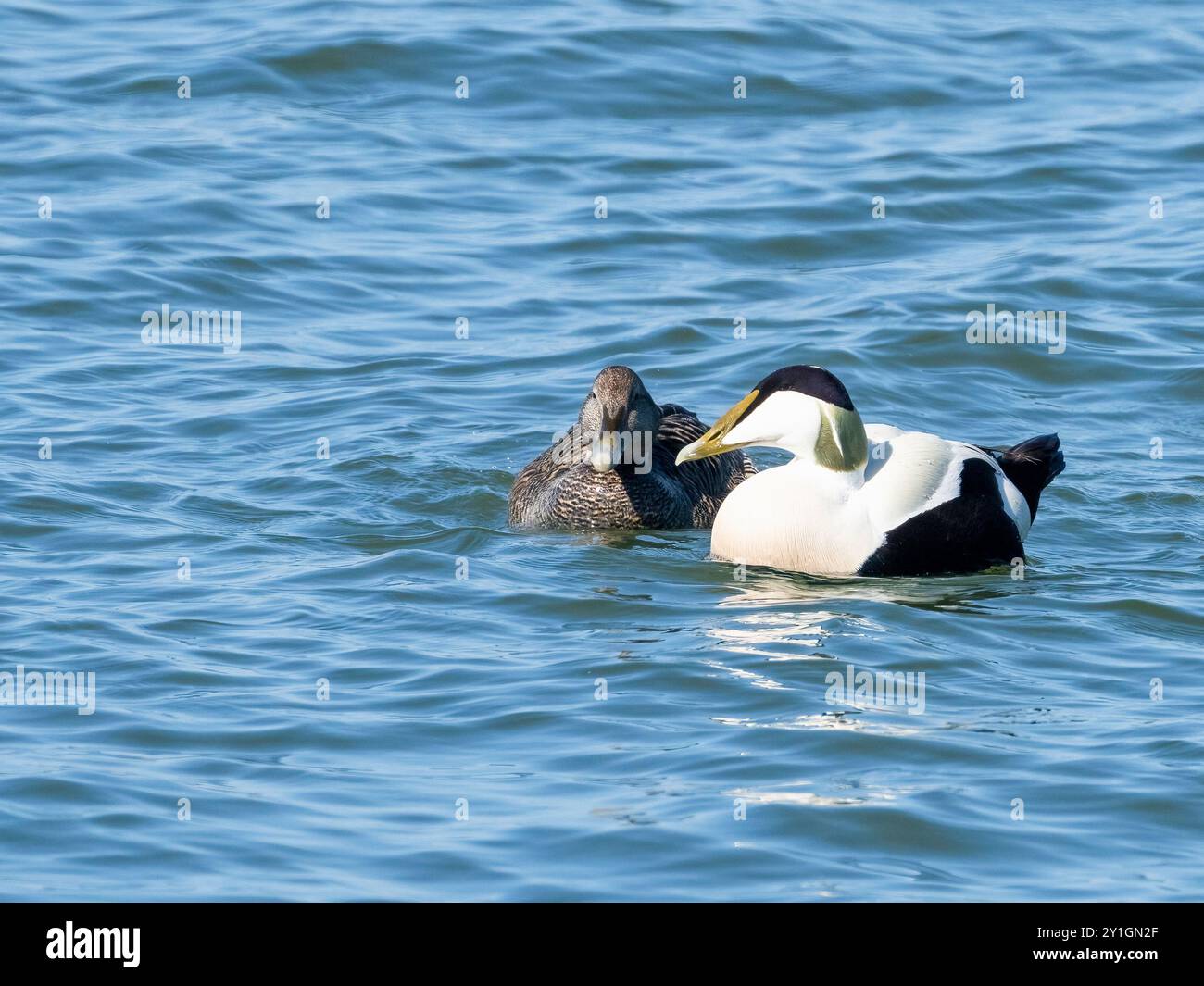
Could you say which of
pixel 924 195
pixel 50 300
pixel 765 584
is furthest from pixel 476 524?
pixel 924 195

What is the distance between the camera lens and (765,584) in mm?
9031

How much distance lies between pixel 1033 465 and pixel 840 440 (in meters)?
1.44

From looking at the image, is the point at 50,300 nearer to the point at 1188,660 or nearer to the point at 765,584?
the point at 765,584

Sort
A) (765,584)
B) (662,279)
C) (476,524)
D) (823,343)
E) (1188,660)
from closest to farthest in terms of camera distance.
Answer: (1188,660), (765,584), (476,524), (823,343), (662,279)

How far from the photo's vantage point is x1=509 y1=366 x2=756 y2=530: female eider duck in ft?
33.5

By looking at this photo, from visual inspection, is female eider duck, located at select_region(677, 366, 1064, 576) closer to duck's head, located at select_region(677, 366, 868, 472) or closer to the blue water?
duck's head, located at select_region(677, 366, 868, 472)

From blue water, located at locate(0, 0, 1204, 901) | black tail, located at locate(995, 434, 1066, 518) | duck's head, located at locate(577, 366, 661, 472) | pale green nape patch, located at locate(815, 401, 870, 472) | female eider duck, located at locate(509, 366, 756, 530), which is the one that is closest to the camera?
blue water, located at locate(0, 0, 1204, 901)

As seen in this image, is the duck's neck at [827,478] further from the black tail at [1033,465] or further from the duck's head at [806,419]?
the black tail at [1033,465]

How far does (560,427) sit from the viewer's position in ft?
40.1

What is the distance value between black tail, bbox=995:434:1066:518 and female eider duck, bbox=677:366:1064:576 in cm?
51

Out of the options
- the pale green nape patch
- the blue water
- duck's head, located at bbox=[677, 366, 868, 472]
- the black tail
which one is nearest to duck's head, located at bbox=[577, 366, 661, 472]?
the blue water

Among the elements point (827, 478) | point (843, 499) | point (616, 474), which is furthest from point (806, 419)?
point (616, 474)
